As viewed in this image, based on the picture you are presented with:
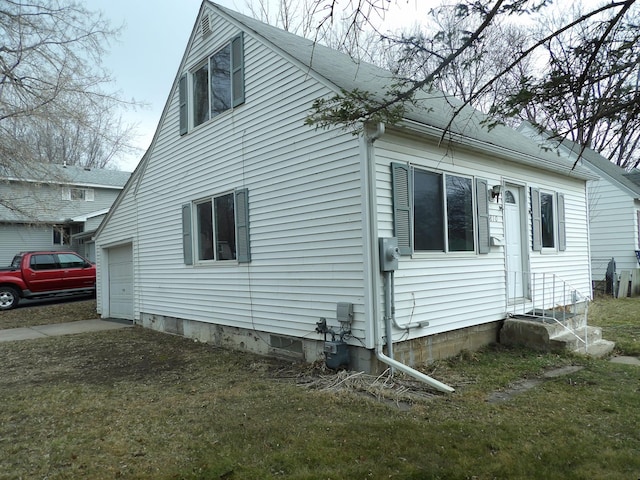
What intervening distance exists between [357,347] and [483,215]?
3.20 meters

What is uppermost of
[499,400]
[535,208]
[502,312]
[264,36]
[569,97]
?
[264,36]

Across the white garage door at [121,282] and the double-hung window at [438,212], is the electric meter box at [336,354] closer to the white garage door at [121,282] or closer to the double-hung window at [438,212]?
the double-hung window at [438,212]

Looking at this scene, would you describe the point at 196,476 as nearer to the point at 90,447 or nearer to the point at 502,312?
the point at 90,447

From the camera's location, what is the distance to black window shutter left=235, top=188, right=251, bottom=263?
767cm

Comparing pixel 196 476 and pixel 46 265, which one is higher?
pixel 46 265

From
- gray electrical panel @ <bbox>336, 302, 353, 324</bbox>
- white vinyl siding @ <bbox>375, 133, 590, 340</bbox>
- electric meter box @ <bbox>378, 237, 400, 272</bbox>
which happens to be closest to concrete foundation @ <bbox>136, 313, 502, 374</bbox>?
white vinyl siding @ <bbox>375, 133, 590, 340</bbox>

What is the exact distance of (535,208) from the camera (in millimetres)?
8836

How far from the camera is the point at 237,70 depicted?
813cm

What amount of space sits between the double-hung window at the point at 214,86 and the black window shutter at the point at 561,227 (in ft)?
21.7

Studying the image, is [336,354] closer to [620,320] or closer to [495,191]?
[495,191]

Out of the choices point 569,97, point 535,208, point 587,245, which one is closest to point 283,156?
point 569,97

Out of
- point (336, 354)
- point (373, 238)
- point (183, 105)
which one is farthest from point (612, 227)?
point (183, 105)

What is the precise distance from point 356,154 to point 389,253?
1.30m

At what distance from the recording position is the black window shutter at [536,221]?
873cm
